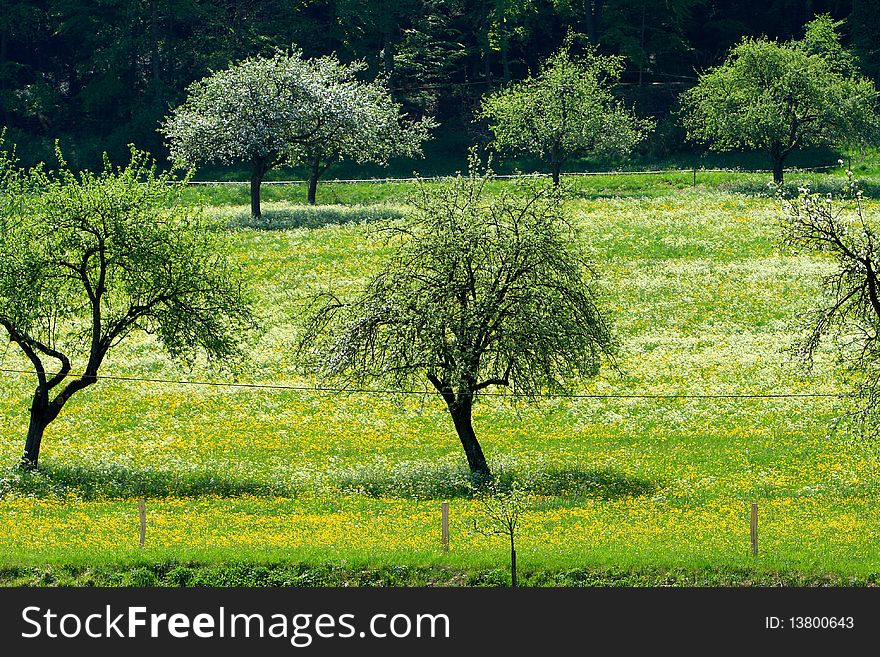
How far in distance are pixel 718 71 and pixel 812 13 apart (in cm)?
2645

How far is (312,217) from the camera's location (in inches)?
3000

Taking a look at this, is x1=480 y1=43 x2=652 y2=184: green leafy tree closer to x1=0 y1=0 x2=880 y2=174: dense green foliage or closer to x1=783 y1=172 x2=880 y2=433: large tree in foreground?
x1=0 y1=0 x2=880 y2=174: dense green foliage

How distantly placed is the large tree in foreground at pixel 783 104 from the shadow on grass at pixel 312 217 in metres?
24.2

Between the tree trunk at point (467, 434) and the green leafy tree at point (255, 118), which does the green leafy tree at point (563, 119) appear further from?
the tree trunk at point (467, 434)

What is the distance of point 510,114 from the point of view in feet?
290

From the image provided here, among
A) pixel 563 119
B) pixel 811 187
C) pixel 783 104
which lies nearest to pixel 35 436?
pixel 563 119

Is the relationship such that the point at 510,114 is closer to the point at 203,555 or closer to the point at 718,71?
the point at 718,71

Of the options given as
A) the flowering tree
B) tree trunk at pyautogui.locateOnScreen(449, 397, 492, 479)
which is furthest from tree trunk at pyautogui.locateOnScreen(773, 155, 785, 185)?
tree trunk at pyautogui.locateOnScreen(449, 397, 492, 479)

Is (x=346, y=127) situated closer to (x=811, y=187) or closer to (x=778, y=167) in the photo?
(x=778, y=167)

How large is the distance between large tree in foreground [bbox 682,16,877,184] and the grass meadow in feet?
65.5

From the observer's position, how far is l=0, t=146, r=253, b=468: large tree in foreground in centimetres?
3709

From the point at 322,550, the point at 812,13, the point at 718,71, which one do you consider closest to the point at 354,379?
the point at 322,550

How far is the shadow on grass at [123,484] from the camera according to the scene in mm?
35344

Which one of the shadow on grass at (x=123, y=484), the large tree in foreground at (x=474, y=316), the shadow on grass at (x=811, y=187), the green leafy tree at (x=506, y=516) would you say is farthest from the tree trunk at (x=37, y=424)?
the shadow on grass at (x=811, y=187)
